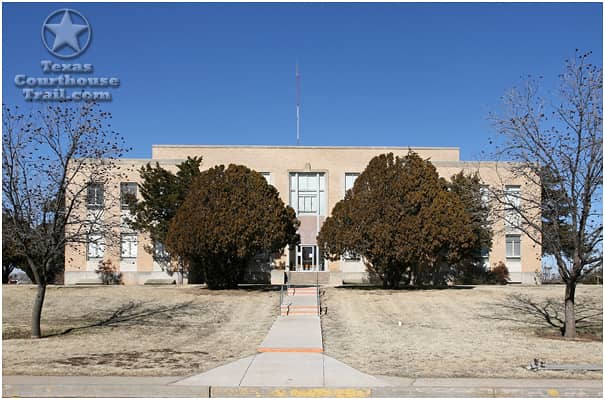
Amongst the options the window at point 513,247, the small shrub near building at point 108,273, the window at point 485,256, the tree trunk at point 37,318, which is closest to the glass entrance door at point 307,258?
the window at point 485,256

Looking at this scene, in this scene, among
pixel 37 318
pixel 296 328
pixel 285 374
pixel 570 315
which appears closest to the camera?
pixel 285 374

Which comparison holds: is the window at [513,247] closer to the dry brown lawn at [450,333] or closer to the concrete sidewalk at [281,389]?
the dry brown lawn at [450,333]

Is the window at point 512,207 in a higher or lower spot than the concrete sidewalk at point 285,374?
higher

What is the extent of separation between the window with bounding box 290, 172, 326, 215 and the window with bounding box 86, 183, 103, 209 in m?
25.1

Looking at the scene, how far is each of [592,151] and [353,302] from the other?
13.1 m

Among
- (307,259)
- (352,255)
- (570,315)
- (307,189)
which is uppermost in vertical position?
(307,189)

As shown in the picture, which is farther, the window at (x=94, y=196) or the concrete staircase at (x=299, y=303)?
the concrete staircase at (x=299, y=303)

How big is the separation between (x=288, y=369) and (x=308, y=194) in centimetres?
3204

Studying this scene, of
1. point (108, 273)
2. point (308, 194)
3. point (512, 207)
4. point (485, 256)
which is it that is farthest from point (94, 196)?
point (485, 256)

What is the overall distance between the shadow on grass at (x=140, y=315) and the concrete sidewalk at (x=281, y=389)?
8.04 meters

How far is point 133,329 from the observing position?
1934 centimetres

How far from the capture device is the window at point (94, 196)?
18.6 metres

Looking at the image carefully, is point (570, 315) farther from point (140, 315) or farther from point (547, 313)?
point (140, 315)

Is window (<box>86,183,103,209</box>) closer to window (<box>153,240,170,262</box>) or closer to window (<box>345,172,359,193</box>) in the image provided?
window (<box>153,240,170,262</box>)
